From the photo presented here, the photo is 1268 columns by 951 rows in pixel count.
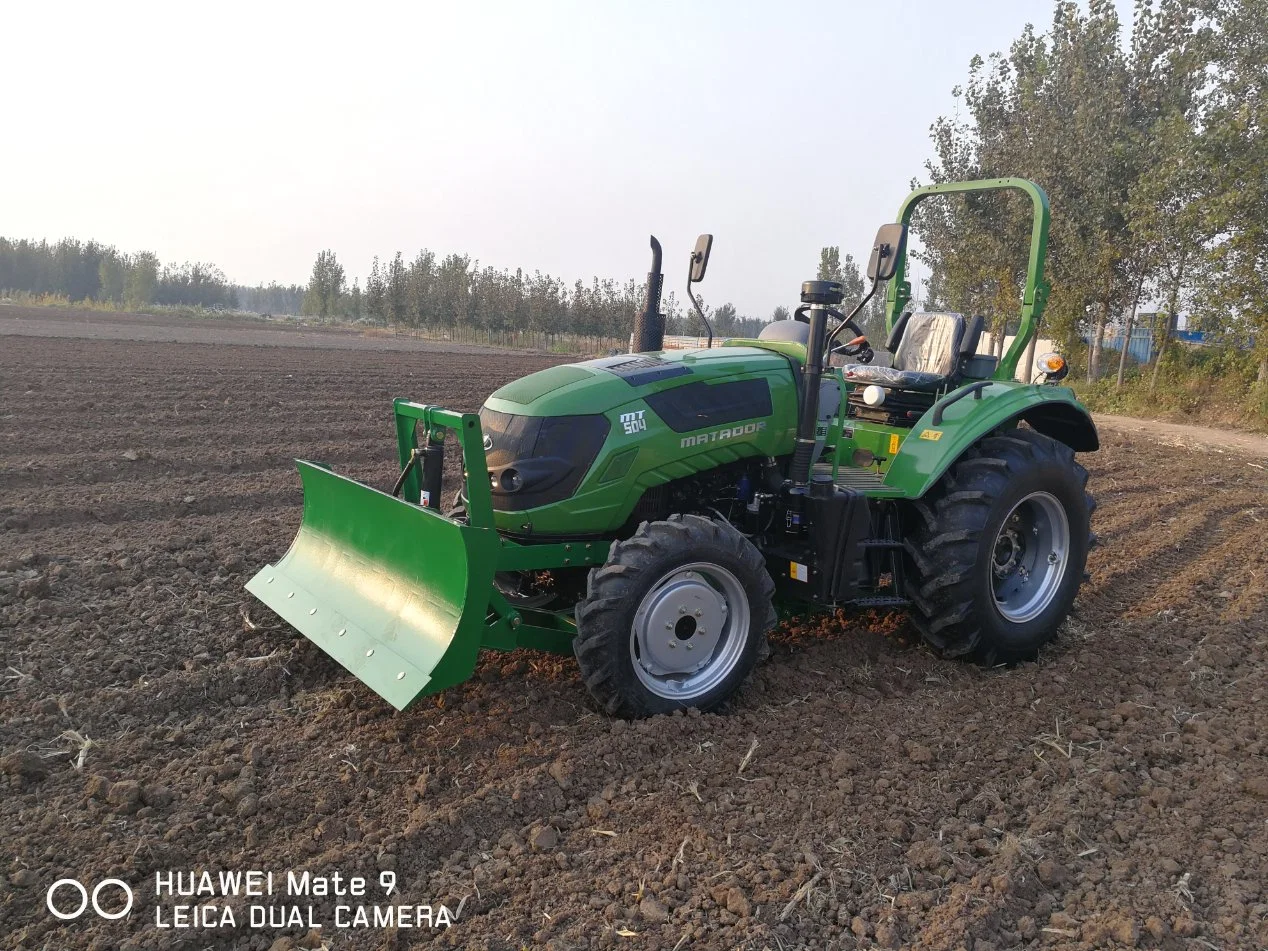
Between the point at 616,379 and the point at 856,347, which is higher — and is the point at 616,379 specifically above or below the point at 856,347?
below

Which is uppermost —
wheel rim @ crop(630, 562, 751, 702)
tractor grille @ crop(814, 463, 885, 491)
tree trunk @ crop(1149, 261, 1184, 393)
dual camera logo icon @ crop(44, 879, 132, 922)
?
tree trunk @ crop(1149, 261, 1184, 393)

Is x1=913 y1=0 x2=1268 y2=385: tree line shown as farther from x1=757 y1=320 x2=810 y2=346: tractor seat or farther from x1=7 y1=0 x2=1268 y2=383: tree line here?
x1=757 y1=320 x2=810 y2=346: tractor seat

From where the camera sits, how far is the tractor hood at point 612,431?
371cm

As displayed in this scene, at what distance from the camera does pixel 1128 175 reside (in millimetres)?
17359

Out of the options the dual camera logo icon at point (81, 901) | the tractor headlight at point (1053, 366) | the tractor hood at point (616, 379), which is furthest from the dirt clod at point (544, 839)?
the tractor headlight at point (1053, 366)

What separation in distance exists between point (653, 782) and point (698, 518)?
1020 millimetres

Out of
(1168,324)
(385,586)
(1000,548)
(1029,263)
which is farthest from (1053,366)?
(1168,324)

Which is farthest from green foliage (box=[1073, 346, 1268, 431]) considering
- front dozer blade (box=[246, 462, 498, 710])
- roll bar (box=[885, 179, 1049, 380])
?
front dozer blade (box=[246, 462, 498, 710])

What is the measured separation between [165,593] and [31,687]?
1.19 m

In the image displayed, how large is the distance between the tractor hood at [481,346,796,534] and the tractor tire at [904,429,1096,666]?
938 mm

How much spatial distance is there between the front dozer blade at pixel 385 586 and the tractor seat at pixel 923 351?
2376mm

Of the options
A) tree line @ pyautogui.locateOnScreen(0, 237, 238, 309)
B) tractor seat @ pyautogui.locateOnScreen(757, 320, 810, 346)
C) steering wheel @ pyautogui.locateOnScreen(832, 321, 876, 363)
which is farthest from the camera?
tree line @ pyautogui.locateOnScreen(0, 237, 238, 309)

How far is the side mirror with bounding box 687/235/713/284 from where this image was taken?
15.0 feet

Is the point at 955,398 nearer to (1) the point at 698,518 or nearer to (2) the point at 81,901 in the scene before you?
(1) the point at 698,518
